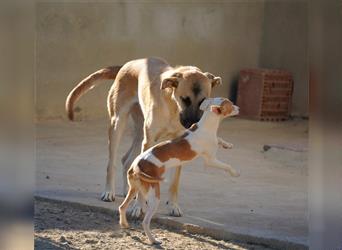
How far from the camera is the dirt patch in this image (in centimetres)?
573

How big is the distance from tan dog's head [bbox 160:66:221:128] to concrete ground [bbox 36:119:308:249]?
831 millimetres

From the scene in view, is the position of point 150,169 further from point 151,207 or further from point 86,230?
point 86,230

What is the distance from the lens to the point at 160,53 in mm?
13266

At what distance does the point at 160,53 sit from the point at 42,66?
2.18 meters

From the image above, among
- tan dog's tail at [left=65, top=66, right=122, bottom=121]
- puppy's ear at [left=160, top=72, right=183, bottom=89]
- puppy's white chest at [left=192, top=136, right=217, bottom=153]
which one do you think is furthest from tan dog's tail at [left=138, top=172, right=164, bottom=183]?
tan dog's tail at [left=65, top=66, right=122, bottom=121]

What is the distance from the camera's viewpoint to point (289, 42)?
1449 cm

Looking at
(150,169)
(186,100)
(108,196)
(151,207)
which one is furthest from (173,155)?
(108,196)

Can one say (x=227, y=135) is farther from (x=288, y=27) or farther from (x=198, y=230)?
A: (x=198, y=230)

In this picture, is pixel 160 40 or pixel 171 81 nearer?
pixel 171 81

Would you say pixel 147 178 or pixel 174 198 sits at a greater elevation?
pixel 147 178

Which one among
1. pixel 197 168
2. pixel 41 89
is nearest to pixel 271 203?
pixel 197 168

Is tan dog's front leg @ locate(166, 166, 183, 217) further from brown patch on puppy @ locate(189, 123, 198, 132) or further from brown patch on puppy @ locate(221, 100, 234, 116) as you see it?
brown patch on puppy @ locate(221, 100, 234, 116)

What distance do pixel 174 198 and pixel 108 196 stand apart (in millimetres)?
825

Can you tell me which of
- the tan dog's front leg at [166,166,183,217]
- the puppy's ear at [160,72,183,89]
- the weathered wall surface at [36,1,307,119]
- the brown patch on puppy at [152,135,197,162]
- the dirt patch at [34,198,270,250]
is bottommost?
the dirt patch at [34,198,270,250]
